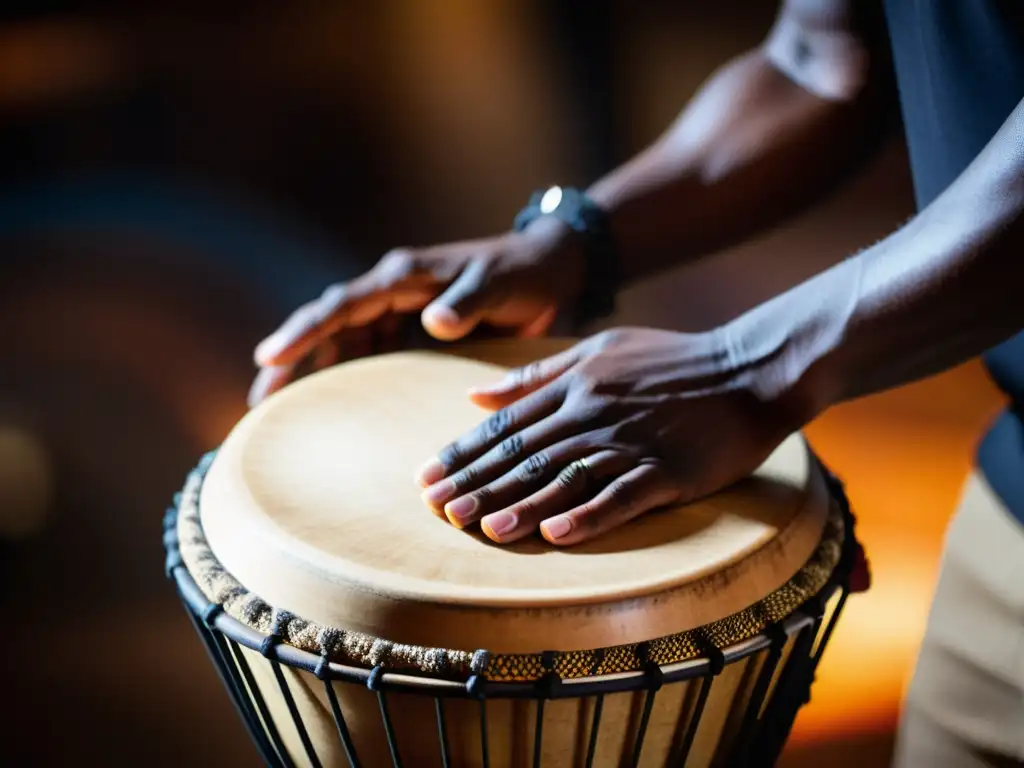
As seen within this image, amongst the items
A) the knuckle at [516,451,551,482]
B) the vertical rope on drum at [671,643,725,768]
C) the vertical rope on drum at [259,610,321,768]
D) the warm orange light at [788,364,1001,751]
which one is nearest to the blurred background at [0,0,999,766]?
the warm orange light at [788,364,1001,751]

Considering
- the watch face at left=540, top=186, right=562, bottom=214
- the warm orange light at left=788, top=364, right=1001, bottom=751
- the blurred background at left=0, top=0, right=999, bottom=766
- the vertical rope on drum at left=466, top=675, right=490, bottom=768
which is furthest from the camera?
the warm orange light at left=788, top=364, right=1001, bottom=751

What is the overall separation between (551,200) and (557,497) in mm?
433

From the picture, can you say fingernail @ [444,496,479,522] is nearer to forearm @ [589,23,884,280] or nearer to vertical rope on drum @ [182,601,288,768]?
vertical rope on drum @ [182,601,288,768]

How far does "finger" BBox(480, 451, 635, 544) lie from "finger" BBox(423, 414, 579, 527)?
0.06ft

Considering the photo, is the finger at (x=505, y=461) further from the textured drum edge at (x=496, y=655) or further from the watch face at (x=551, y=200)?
the watch face at (x=551, y=200)

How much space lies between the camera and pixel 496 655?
0.56m

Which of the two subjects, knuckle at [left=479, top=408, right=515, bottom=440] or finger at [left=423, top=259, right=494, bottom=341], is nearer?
knuckle at [left=479, top=408, right=515, bottom=440]

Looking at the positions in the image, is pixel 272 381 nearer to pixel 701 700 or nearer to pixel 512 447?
pixel 512 447

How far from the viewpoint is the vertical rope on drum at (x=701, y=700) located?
58 cm

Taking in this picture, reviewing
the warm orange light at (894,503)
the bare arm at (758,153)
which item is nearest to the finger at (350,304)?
the bare arm at (758,153)

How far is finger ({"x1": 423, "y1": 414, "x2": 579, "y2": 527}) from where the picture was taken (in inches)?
25.2

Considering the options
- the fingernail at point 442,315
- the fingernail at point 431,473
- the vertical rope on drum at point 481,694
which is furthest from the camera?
the fingernail at point 442,315

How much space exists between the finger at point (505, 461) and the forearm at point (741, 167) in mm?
356

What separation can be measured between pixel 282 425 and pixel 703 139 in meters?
0.53
